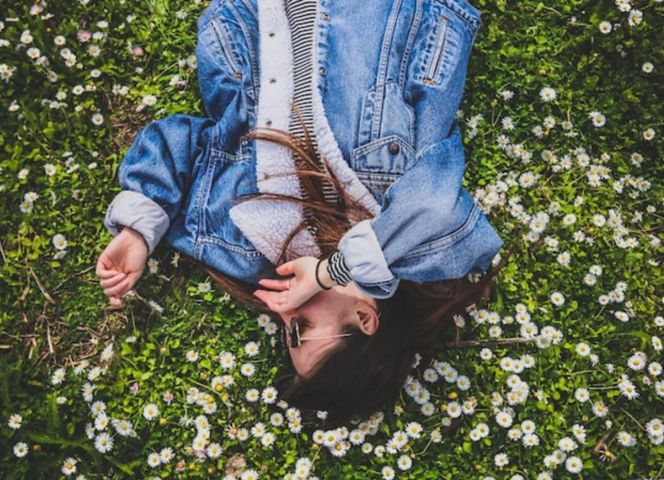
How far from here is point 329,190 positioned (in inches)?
109

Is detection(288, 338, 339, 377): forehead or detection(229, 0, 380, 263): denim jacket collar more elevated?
detection(229, 0, 380, 263): denim jacket collar

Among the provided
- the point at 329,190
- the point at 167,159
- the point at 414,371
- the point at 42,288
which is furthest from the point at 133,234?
the point at 414,371

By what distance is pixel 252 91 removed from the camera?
3100mm

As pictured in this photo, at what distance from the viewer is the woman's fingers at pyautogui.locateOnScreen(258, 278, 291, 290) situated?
2871 mm

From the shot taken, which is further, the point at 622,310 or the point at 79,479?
the point at 622,310

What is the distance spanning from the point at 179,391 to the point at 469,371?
1.39 meters

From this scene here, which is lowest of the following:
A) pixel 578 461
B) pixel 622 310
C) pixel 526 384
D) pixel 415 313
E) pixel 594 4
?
pixel 578 461

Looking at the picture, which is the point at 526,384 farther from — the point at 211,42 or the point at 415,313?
the point at 211,42

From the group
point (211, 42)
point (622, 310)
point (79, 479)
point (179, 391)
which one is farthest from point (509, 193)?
point (79, 479)

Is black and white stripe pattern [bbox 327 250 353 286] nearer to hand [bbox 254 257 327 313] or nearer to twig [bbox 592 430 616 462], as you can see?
hand [bbox 254 257 327 313]

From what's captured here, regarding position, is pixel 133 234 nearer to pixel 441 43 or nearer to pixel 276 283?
pixel 276 283

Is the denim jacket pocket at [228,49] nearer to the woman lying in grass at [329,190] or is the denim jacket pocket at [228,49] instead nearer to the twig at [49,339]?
the woman lying in grass at [329,190]

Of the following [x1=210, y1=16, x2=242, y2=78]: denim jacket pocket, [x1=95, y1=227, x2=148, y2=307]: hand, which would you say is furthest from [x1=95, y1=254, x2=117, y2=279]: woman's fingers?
[x1=210, y1=16, x2=242, y2=78]: denim jacket pocket

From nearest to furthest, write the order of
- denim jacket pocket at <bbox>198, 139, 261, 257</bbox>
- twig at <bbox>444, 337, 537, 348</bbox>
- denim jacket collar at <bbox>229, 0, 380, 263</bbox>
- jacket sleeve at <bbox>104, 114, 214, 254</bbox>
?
1. denim jacket collar at <bbox>229, 0, 380, 263</bbox>
2. jacket sleeve at <bbox>104, 114, 214, 254</bbox>
3. denim jacket pocket at <bbox>198, 139, 261, 257</bbox>
4. twig at <bbox>444, 337, 537, 348</bbox>
